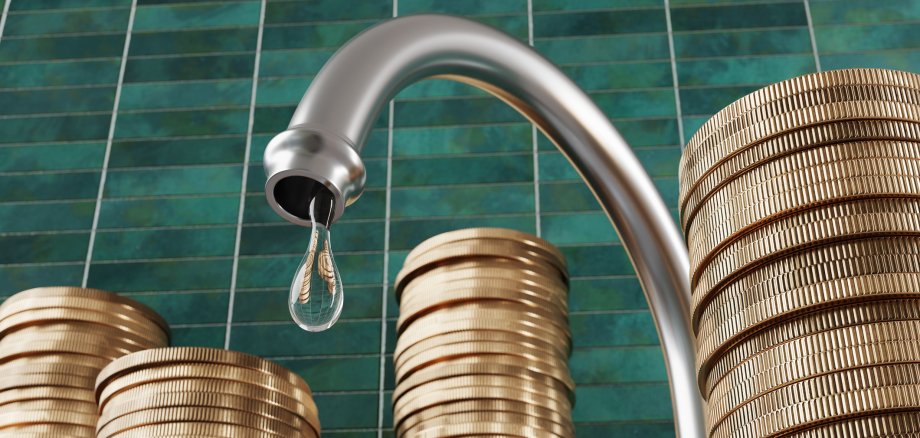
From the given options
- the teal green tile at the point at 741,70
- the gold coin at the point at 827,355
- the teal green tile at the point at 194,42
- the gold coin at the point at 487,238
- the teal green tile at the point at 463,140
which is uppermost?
the teal green tile at the point at 194,42

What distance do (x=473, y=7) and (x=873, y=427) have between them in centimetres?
152

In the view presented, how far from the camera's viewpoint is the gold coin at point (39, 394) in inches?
56.6

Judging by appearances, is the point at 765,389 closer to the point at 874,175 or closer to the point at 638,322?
the point at 874,175

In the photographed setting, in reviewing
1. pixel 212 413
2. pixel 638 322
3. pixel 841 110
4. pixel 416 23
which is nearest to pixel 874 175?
pixel 841 110

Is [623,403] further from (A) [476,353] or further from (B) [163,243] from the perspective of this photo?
(B) [163,243]

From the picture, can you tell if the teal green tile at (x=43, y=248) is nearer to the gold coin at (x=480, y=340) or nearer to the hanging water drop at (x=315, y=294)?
the gold coin at (x=480, y=340)

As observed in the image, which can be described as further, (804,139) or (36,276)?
(36,276)

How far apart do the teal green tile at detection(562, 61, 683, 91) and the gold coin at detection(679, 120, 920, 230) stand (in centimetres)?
118

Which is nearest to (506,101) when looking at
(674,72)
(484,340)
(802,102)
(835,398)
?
(802,102)

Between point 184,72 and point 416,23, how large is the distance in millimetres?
1417

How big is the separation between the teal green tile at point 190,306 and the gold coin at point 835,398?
124 centimetres

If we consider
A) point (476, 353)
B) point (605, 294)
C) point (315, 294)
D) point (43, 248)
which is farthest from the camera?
point (43, 248)

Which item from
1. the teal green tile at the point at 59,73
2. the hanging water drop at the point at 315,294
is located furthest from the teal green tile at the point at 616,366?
the hanging water drop at the point at 315,294

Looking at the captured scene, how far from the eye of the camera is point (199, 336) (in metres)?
1.79
